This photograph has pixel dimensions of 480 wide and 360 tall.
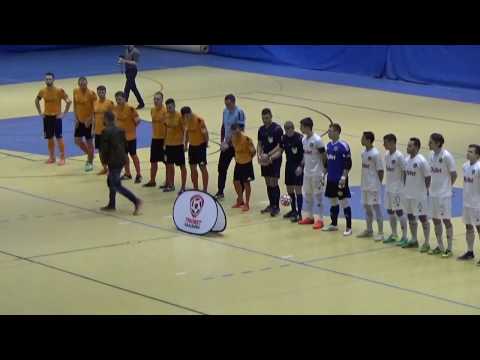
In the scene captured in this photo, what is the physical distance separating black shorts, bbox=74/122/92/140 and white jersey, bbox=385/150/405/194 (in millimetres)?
7846

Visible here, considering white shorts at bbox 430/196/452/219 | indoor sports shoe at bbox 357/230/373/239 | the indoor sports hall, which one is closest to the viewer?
the indoor sports hall

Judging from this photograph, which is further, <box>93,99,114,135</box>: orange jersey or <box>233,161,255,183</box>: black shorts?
<box>93,99,114,135</box>: orange jersey

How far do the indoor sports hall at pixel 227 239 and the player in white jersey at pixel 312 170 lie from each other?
0.41 metres

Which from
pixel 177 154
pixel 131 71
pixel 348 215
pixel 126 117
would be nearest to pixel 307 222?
pixel 348 215

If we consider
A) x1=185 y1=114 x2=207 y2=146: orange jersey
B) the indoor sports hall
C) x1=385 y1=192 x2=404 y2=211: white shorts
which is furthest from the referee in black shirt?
x1=385 y1=192 x2=404 y2=211: white shorts

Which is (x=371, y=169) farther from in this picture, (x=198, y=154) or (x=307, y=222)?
(x=198, y=154)

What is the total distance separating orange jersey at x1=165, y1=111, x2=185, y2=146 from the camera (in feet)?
65.6

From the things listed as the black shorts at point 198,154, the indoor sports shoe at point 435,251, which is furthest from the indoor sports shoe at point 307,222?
the black shorts at point 198,154

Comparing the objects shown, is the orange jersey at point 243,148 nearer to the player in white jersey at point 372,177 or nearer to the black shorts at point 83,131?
the player in white jersey at point 372,177

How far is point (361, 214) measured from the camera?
18656 mm

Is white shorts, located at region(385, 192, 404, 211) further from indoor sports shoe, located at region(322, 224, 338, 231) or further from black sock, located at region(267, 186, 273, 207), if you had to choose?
black sock, located at region(267, 186, 273, 207)

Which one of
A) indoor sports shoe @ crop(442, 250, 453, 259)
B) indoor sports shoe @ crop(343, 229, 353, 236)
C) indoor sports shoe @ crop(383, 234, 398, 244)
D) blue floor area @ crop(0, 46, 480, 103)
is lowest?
indoor sports shoe @ crop(442, 250, 453, 259)

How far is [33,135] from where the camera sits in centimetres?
2639

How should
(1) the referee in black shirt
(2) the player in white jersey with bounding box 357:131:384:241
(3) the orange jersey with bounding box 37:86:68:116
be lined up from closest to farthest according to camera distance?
(2) the player in white jersey with bounding box 357:131:384:241 → (3) the orange jersey with bounding box 37:86:68:116 → (1) the referee in black shirt
